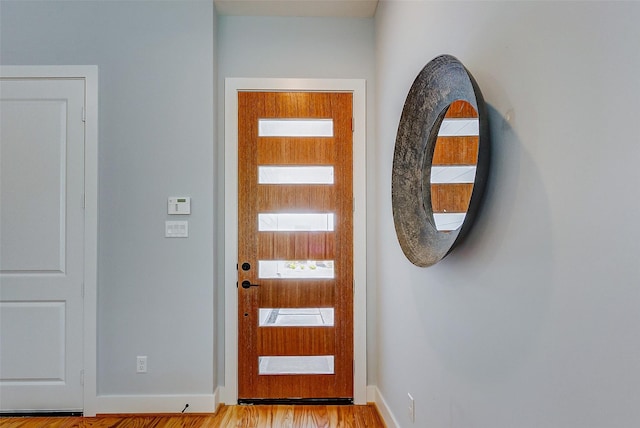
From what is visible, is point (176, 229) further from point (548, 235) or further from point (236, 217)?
point (548, 235)

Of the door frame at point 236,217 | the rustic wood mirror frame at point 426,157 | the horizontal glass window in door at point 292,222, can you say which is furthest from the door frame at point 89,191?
the rustic wood mirror frame at point 426,157

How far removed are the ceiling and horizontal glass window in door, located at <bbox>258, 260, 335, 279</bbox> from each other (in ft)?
5.74

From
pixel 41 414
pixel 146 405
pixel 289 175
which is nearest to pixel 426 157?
pixel 289 175

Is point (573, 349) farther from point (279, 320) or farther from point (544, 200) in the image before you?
point (279, 320)

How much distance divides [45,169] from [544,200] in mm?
2902

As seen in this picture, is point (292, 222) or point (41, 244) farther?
point (292, 222)

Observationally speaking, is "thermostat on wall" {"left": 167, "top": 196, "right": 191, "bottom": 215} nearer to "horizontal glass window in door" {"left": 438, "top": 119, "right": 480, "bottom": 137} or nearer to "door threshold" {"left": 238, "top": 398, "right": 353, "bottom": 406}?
"door threshold" {"left": 238, "top": 398, "right": 353, "bottom": 406}

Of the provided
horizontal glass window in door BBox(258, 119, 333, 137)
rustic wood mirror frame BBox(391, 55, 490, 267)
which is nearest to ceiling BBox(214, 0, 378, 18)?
horizontal glass window in door BBox(258, 119, 333, 137)

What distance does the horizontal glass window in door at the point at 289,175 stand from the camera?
8.99 ft

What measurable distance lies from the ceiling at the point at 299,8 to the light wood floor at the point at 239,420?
2.73 m

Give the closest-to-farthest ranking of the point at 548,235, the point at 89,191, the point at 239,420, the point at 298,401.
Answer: the point at 548,235 < the point at 239,420 < the point at 89,191 < the point at 298,401

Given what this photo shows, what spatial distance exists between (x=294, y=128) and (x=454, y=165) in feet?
5.40

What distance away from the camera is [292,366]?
8.93ft

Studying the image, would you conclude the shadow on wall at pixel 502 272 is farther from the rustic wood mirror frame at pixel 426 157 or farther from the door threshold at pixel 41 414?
the door threshold at pixel 41 414
